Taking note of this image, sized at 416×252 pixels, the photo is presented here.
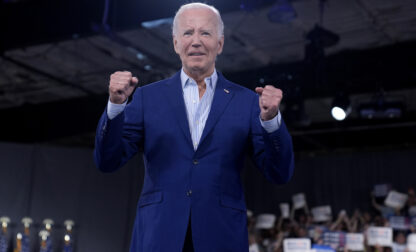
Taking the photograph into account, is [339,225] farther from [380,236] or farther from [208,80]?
[208,80]

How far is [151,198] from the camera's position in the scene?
1319 mm

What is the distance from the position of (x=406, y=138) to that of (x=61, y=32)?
8387 millimetres

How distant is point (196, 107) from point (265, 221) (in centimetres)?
1014

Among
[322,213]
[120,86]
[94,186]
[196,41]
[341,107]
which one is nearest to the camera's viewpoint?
[120,86]

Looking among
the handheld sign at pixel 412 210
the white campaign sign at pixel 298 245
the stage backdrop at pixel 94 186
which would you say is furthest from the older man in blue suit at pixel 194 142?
the handheld sign at pixel 412 210

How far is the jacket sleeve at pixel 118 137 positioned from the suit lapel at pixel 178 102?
9 cm

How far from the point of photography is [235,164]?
1.37 meters

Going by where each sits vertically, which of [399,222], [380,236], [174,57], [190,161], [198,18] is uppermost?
[174,57]

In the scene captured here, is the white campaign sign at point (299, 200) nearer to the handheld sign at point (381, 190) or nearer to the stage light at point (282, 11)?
the handheld sign at point (381, 190)

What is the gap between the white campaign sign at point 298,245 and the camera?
739 centimetres

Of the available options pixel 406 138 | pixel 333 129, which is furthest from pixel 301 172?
pixel 406 138

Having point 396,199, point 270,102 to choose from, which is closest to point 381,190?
point 396,199

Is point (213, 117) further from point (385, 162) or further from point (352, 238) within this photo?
point (385, 162)

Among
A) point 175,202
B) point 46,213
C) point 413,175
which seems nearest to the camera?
point 175,202
